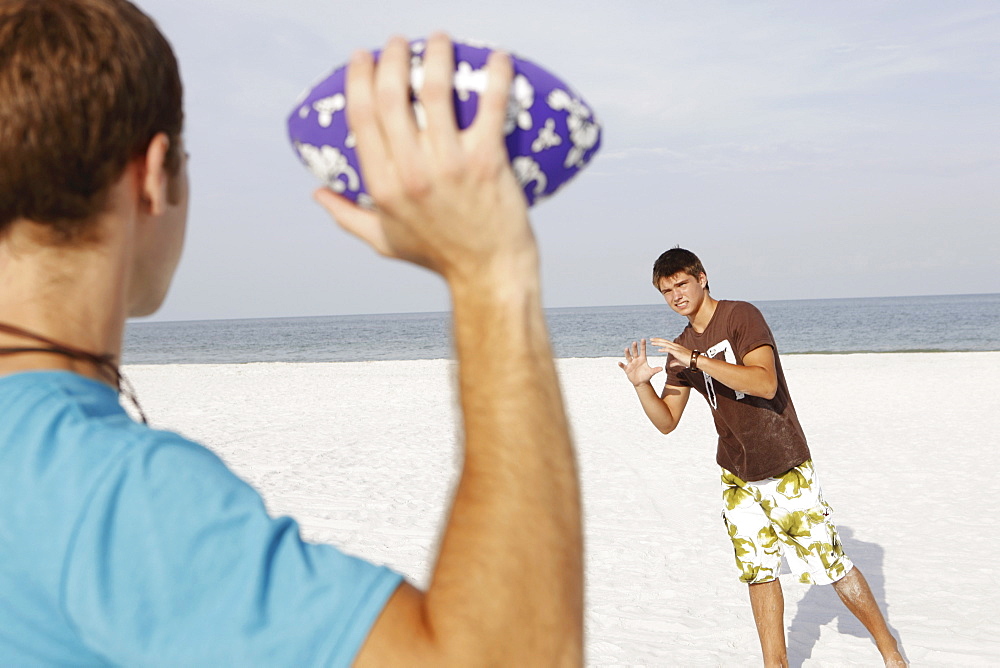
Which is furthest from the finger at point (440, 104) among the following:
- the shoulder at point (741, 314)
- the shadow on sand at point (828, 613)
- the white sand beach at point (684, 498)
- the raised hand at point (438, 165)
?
the shadow on sand at point (828, 613)

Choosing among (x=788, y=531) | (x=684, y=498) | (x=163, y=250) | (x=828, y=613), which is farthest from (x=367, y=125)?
(x=684, y=498)

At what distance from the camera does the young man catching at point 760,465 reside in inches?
175

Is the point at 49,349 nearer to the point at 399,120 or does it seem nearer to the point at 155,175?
the point at 155,175

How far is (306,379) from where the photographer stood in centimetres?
2222

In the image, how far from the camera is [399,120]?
87 cm

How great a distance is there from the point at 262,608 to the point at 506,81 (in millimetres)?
647

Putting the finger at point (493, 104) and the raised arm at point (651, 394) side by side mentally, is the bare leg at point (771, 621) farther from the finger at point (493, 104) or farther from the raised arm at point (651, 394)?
the finger at point (493, 104)

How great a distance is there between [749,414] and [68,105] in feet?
14.0

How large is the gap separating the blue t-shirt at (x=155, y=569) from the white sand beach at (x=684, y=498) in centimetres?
13

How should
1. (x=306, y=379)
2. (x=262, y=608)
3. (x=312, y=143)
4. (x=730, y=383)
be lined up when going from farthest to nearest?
(x=306, y=379)
(x=730, y=383)
(x=312, y=143)
(x=262, y=608)

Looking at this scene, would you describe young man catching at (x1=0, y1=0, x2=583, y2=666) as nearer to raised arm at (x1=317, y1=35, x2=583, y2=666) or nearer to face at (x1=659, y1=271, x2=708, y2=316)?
raised arm at (x1=317, y1=35, x2=583, y2=666)

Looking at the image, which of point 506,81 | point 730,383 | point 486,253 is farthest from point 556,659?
point 730,383

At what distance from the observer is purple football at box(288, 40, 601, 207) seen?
3.80 ft

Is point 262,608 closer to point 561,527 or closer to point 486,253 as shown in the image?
point 561,527
